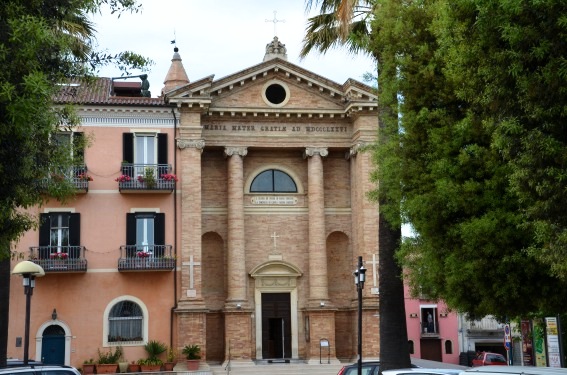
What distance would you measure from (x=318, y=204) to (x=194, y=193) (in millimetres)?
5840

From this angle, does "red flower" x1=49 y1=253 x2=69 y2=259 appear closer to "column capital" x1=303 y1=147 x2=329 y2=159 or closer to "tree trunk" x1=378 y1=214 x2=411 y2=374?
"column capital" x1=303 y1=147 x2=329 y2=159

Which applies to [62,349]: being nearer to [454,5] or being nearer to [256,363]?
[256,363]

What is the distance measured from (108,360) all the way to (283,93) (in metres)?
14.4

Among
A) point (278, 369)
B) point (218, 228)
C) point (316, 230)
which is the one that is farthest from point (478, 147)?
point (218, 228)

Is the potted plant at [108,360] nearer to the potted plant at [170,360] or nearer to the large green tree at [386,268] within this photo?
the potted plant at [170,360]

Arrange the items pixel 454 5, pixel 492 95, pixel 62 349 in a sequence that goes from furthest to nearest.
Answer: pixel 62 349 < pixel 454 5 < pixel 492 95

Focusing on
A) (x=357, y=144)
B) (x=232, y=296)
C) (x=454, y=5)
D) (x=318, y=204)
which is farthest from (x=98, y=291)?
(x=454, y=5)

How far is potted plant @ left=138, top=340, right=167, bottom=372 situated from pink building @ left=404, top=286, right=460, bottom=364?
1859cm

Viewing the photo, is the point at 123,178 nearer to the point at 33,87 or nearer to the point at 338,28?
the point at 338,28

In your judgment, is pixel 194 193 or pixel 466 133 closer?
pixel 466 133

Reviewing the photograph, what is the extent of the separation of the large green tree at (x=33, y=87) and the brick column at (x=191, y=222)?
20.6 meters

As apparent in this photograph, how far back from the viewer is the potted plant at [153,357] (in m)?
34.1

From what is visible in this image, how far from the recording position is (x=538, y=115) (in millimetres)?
10477

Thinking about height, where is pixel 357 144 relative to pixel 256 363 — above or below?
above
